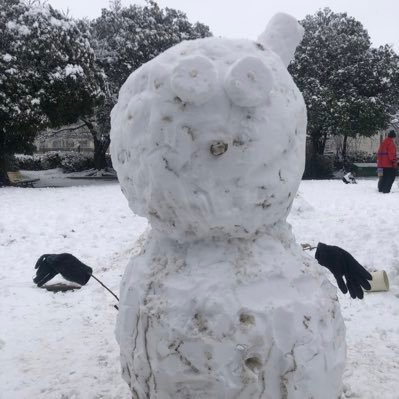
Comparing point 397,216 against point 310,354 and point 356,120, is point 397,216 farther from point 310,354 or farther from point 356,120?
point 356,120

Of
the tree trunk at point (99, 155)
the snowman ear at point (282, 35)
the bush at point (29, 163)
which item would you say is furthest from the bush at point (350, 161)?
the snowman ear at point (282, 35)

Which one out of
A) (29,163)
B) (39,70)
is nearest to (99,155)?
(29,163)

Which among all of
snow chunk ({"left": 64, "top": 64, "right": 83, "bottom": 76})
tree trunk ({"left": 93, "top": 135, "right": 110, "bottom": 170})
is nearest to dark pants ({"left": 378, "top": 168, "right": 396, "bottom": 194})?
snow chunk ({"left": 64, "top": 64, "right": 83, "bottom": 76})

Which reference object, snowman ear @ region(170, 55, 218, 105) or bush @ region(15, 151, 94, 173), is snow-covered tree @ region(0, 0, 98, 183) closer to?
bush @ region(15, 151, 94, 173)

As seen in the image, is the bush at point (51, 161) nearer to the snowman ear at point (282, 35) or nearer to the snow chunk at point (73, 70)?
the snow chunk at point (73, 70)

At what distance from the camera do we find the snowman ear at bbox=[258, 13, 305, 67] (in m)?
2.39

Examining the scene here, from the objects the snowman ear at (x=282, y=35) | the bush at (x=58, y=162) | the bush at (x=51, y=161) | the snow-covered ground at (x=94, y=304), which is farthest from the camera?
the bush at (x=51, y=161)

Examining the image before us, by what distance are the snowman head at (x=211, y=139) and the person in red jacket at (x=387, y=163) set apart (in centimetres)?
1006

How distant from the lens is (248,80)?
185 centimetres

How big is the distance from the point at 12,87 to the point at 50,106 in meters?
1.30

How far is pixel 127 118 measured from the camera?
2.06 metres

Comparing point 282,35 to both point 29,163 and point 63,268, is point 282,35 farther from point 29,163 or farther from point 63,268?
point 29,163

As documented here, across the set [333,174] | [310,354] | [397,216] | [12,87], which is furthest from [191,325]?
[333,174]

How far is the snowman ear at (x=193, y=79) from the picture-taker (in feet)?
6.03
